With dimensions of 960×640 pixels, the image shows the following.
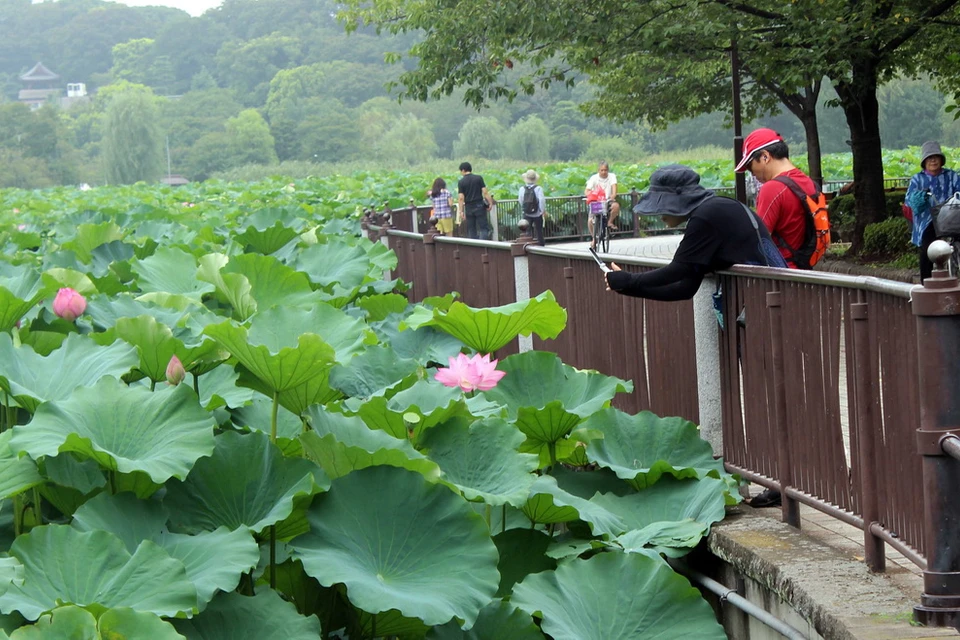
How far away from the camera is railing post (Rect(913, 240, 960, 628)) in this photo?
2.79 meters

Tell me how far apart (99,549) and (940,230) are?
20.8ft

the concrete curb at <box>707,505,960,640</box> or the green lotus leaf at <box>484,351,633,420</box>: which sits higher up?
the green lotus leaf at <box>484,351,633,420</box>

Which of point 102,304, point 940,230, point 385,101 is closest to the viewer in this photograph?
point 102,304

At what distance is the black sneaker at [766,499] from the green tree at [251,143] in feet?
299

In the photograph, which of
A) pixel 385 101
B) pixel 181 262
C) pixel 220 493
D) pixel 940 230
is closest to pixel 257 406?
pixel 220 493

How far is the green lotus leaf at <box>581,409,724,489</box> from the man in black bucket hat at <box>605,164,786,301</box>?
0.56 meters

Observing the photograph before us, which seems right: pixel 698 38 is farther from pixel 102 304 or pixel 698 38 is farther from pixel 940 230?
pixel 102 304

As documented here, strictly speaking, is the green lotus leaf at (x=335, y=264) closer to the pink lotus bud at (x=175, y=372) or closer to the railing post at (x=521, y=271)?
the railing post at (x=521, y=271)

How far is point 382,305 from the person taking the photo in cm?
602

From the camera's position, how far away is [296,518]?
2.78 m

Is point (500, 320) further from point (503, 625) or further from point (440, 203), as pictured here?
point (440, 203)

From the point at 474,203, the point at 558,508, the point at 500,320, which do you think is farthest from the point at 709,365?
the point at 474,203

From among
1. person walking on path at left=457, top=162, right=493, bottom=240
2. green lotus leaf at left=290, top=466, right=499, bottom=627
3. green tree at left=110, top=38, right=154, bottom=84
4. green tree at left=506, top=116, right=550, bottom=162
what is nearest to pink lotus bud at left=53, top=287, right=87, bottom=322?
green lotus leaf at left=290, top=466, right=499, bottom=627

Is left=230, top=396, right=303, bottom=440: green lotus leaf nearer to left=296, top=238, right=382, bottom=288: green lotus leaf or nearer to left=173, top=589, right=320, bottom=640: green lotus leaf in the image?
left=173, top=589, right=320, bottom=640: green lotus leaf
